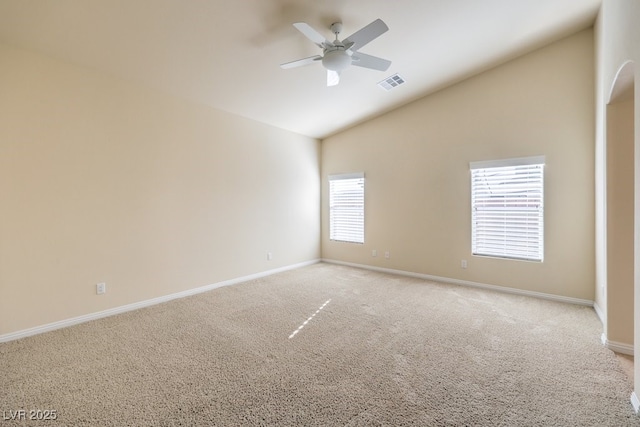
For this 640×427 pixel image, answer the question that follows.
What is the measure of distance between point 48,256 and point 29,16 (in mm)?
2172

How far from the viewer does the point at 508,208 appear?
394 centimetres

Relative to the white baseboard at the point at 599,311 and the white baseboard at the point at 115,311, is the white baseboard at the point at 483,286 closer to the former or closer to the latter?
the white baseboard at the point at 599,311

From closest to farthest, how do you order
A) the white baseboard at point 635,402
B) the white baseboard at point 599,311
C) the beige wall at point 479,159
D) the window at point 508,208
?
the white baseboard at point 635,402 < the white baseboard at point 599,311 < the beige wall at point 479,159 < the window at point 508,208

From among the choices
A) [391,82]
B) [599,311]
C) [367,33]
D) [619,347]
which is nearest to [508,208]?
[599,311]

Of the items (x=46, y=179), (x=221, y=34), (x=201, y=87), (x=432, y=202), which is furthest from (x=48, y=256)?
(x=432, y=202)

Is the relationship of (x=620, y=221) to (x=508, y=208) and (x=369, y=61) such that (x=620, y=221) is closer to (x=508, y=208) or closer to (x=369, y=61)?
(x=508, y=208)

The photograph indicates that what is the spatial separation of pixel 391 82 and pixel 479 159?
5.75 ft

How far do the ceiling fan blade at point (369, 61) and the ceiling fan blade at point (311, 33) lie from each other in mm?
319

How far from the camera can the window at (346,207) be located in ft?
18.4

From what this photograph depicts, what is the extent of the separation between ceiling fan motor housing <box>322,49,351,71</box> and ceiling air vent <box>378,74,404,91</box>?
57.7 inches

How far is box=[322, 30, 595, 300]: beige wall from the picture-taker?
11.5 feet

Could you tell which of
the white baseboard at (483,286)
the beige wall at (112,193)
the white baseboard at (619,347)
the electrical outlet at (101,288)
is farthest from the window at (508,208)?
the electrical outlet at (101,288)

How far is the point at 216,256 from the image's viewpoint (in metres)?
4.30

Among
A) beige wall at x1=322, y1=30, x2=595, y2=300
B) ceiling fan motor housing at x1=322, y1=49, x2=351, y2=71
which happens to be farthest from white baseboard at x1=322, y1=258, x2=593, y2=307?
ceiling fan motor housing at x1=322, y1=49, x2=351, y2=71
